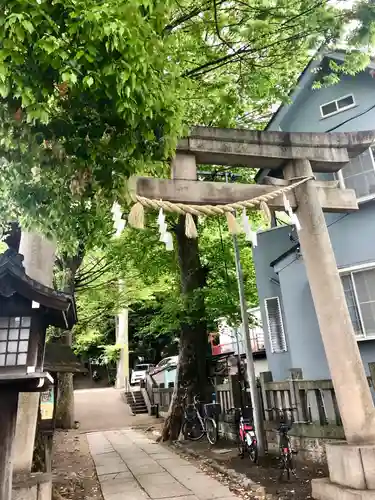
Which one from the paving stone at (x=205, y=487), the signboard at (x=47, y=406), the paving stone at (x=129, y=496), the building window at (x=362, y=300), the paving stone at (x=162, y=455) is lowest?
the paving stone at (x=129, y=496)

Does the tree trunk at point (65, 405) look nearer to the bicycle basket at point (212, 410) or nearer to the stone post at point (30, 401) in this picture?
the bicycle basket at point (212, 410)

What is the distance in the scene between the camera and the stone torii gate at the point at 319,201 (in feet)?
19.9

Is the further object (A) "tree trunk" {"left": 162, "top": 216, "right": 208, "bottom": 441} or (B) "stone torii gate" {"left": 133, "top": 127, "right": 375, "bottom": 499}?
(A) "tree trunk" {"left": 162, "top": 216, "right": 208, "bottom": 441}

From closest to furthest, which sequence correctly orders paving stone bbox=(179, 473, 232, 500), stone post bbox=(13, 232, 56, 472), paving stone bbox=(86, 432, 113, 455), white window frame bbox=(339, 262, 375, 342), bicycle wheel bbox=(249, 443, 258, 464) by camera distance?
stone post bbox=(13, 232, 56, 472)
paving stone bbox=(179, 473, 232, 500)
bicycle wheel bbox=(249, 443, 258, 464)
white window frame bbox=(339, 262, 375, 342)
paving stone bbox=(86, 432, 113, 455)

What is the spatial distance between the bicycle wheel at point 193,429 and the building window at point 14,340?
31.1ft

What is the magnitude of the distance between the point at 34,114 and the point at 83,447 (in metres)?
12.9

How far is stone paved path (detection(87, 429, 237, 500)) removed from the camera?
7.02 m

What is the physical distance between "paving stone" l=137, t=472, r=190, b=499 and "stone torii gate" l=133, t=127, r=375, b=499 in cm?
256

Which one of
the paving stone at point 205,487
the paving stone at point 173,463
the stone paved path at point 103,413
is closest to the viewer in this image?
the paving stone at point 205,487

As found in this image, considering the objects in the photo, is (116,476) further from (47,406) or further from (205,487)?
(205,487)

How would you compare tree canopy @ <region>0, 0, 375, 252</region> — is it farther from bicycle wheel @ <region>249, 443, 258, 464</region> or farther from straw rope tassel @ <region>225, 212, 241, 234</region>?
bicycle wheel @ <region>249, 443, 258, 464</region>

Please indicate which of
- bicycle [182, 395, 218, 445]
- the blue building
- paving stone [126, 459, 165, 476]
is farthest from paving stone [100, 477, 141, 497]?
the blue building

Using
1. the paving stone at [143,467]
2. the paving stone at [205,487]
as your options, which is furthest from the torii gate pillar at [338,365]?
the paving stone at [143,467]

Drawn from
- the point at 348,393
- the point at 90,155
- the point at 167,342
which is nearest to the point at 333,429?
the point at 348,393
